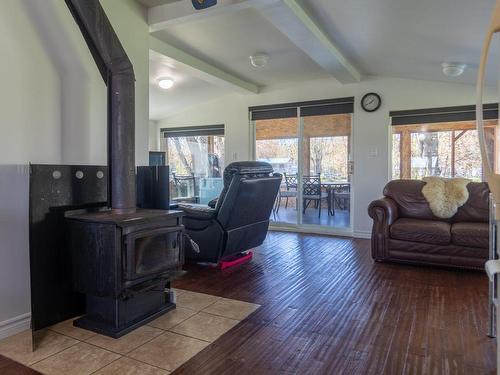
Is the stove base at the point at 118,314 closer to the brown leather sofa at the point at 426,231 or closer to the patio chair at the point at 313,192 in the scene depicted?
the brown leather sofa at the point at 426,231

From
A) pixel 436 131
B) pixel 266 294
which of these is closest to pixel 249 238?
pixel 266 294

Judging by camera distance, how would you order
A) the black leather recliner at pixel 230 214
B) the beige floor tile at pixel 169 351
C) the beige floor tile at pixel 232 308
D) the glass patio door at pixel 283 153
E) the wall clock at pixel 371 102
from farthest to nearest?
the glass patio door at pixel 283 153 < the wall clock at pixel 371 102 < the black leather recliner at pixel 230 214 < the beige floor tile at pixel 232 308 < the beige floor tile at pixel 169 351

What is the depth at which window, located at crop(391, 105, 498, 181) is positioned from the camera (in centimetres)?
489

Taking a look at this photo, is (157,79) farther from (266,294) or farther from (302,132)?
(266,294)

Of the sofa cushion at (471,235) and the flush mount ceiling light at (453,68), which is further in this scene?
the flush mount ceiling light at (453,68)

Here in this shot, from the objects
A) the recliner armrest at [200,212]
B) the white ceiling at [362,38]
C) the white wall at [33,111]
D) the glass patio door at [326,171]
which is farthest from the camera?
the glass patio door at [326,171]

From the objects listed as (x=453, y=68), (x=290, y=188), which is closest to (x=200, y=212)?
(x=290, y=188)

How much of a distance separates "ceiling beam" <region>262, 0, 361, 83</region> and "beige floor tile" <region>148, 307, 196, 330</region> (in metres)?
2.40

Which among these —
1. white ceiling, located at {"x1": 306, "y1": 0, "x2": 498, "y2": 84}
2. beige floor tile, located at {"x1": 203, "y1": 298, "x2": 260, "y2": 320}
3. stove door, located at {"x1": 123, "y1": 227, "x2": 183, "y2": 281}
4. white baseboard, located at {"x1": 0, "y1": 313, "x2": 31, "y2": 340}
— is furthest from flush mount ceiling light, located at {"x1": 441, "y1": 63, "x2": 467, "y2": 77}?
white baseboard, located at {"x1": 0, "y1": 313, "x2": 31, "y2": 340}

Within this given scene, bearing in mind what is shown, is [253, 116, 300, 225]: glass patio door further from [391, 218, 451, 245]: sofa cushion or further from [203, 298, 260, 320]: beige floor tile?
[203, 298, 260, 320]: beige floor tile

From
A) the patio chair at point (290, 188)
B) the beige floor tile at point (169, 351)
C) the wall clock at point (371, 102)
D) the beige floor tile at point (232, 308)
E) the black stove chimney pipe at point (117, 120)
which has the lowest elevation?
the beige floor tile at point (169, 351)

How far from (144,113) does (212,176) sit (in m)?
3.75

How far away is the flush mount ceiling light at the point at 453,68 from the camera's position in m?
3.96

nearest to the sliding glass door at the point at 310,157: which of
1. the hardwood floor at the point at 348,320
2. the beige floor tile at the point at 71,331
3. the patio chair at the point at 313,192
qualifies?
the patio chair at the point at 313,192
